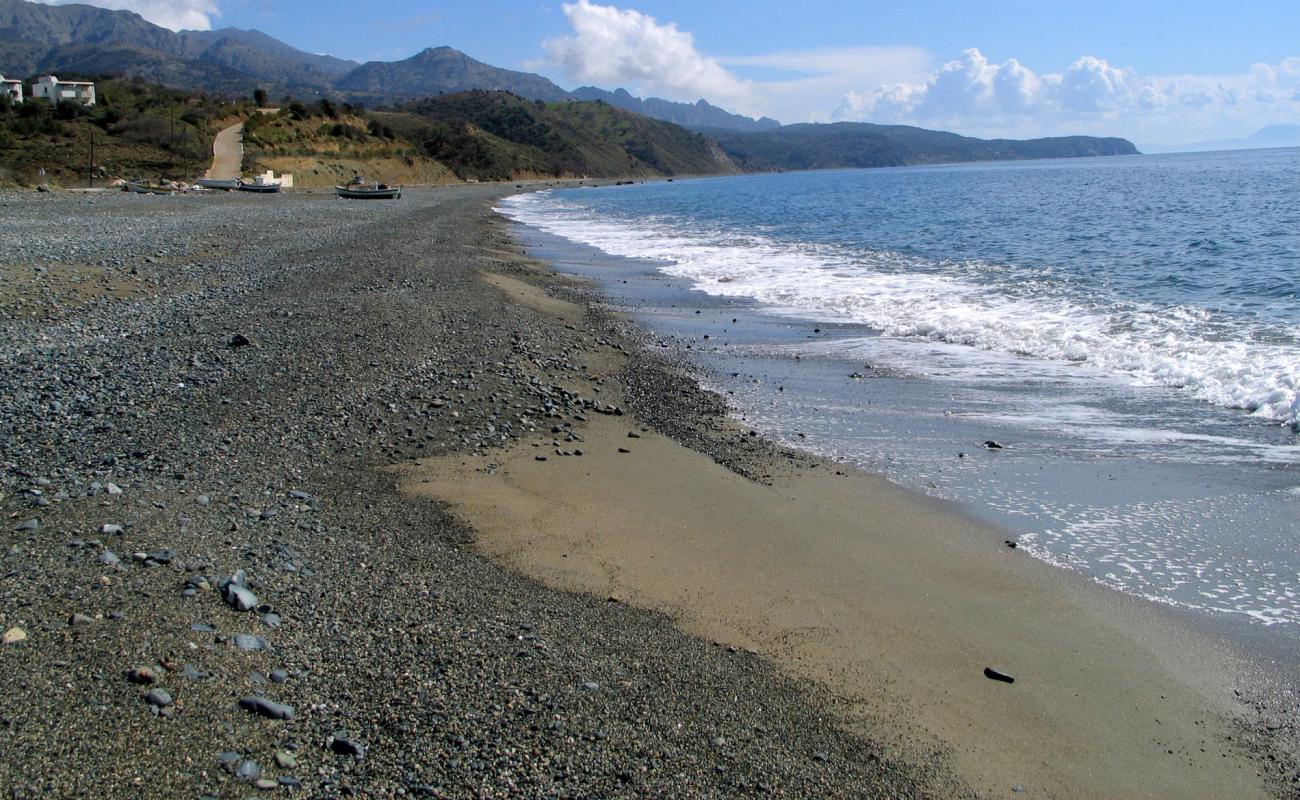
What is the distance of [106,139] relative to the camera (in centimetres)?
5659

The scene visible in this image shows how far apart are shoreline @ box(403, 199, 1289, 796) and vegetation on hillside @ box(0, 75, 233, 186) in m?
47.2

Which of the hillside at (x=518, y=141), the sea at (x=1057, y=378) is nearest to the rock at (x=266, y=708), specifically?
the sea at (x=1057, y=378)

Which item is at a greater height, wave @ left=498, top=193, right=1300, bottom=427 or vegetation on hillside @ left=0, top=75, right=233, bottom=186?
vegetation on hillside @ left=0, top=75, right=233, bottom=186

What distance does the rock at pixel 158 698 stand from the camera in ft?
11.3

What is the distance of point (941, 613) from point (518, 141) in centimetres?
14614

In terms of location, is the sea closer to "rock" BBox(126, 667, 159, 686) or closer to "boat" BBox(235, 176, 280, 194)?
"rock" BBox(126, 667, 159, 686)

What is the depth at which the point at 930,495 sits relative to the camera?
279 inches

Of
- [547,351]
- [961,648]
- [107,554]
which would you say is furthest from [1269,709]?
[547,351]

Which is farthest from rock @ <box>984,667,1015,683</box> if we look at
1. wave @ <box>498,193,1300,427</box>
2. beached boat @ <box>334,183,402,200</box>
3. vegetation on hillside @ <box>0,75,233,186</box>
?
vegetation on hillside @ <box>0,75,233,186</box>

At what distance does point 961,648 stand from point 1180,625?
1.38 meters

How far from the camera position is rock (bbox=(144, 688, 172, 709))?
344 cm

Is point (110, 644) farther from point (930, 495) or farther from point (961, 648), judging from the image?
point (930, 495)

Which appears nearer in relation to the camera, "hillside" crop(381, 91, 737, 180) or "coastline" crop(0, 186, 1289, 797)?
"coastline" crop(0, 186, 1289, 797)

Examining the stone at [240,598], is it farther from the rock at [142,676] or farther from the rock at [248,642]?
the rock at [142,676]
